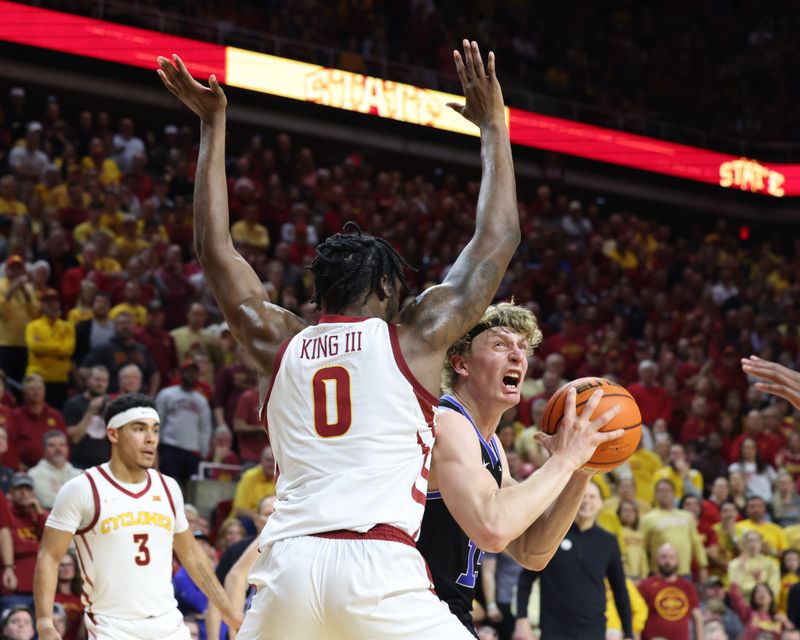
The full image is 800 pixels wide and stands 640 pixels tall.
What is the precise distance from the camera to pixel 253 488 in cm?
1020

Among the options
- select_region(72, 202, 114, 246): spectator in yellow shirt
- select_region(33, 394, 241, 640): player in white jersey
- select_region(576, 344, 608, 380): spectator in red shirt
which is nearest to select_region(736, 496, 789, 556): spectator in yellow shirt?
select_region(576, 344, 608, 380): spectator in red shirt

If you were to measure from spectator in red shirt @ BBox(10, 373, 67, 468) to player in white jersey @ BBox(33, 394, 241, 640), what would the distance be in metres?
3.51

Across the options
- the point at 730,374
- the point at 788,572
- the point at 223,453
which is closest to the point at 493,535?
the point at 223,453

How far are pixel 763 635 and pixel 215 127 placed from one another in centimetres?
909

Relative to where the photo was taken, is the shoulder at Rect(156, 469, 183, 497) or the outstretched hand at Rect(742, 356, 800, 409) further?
the shoulder at Rect(156, 469, 183, 497)

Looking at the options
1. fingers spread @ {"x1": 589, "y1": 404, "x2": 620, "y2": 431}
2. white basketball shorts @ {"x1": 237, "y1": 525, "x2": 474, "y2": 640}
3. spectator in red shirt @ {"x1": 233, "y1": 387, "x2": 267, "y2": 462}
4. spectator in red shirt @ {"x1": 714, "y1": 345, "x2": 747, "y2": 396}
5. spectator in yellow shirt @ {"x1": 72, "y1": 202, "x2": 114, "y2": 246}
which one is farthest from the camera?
spectator in red shirt @ {"x1": 714, "y1": 345, "x2": 747, "y2": 396}

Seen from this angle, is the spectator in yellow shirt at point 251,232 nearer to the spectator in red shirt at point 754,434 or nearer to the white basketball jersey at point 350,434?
the spectator in red shirt at point 754,434

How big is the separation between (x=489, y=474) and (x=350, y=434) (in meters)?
Result: 0.52

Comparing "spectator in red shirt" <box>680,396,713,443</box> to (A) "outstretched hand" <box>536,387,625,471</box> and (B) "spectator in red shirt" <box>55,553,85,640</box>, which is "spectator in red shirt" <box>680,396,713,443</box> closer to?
(B) "spectator in red shirt" <box>55,553,85,640</box>

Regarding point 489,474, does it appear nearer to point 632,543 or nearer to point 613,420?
point 613,420

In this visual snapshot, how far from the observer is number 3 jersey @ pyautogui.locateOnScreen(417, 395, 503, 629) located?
4.01 metres

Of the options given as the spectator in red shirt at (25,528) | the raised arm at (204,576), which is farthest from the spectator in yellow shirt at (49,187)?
the raised arm at (204,576)

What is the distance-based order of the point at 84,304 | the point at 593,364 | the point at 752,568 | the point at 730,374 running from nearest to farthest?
the point at 84,304
the point at 752,568
the point at 593,364
the point at 730,374

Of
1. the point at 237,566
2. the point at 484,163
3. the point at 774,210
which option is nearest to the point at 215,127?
the point at 484,163
